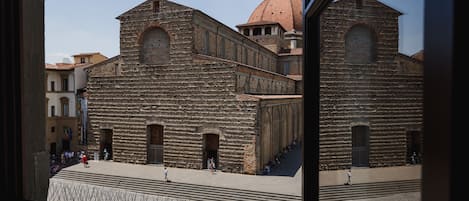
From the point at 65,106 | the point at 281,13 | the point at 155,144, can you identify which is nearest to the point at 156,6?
the point at 155,144

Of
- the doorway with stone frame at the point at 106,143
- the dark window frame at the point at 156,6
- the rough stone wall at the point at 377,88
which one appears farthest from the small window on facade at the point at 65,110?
the rough stone wall at the point at 377,88

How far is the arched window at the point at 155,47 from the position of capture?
16031 mm

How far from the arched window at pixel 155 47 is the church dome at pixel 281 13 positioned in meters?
15.7

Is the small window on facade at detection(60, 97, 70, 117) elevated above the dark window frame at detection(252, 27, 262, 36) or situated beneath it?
situated beneath

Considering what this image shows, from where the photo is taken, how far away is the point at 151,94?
16.0 meters

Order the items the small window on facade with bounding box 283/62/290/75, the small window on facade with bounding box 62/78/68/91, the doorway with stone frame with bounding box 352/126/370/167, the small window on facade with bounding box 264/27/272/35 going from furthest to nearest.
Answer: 1. the small window on facade with bounding box 283/62/290/75
2. the small window on facade with bounding box 264/27/272/35
3. the small window on facade with bounding box 62/78/68/91
4. the doorway with stone frame with bounding box 352/126/370/167

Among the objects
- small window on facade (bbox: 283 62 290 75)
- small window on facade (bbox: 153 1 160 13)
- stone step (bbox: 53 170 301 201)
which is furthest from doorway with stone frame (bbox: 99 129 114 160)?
small window on facade (bbox: 283 62 290 75)

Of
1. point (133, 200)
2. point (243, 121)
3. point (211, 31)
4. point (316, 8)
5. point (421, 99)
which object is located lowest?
point (133, 200)

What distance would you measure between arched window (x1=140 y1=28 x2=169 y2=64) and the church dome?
1575cm

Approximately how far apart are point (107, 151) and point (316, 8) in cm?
1811

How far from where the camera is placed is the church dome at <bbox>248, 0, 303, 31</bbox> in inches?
1212

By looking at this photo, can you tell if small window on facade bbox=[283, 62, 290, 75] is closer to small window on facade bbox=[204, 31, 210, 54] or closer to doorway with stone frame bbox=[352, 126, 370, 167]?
small window on facade bbox=[204, 31, 210, 54]
